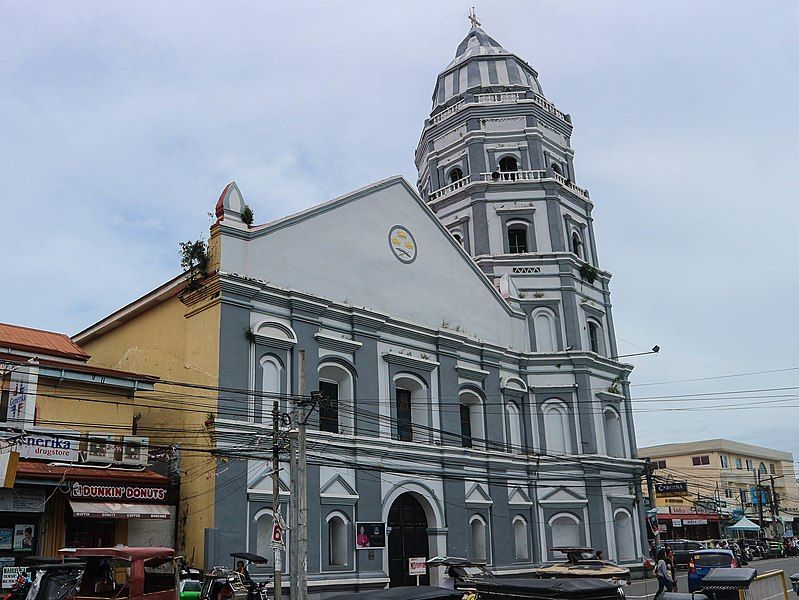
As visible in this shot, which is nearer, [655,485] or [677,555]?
[655,485]

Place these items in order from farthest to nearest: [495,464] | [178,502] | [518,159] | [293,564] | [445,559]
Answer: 1. [518,159]
2. [495,464]
3. [445,559]
4. [178,502]
5. [293,564]

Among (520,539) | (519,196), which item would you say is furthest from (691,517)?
(519,196)

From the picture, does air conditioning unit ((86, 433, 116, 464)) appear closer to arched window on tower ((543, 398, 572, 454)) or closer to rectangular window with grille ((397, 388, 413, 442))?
rectangular window with grille ((397, 388, 413, 442))

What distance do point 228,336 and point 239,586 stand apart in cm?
724

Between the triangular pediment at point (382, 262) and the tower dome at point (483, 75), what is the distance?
10.6 metres

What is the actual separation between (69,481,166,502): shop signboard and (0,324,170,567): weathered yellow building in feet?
0.08

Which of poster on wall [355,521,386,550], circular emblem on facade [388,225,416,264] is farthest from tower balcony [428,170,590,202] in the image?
poster on wall [355,521,386,550]

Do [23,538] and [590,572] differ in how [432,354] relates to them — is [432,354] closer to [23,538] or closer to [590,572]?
[590,572]

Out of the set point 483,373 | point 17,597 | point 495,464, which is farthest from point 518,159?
point 17,597

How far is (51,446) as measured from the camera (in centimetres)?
2089

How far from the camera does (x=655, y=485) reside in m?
41.4

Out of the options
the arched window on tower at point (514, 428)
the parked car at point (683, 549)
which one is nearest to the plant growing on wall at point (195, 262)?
the arched window on tower at point (514, 428)

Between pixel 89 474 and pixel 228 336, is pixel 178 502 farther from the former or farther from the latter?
pixel 228 336

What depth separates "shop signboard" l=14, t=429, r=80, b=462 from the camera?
66.6 ft
